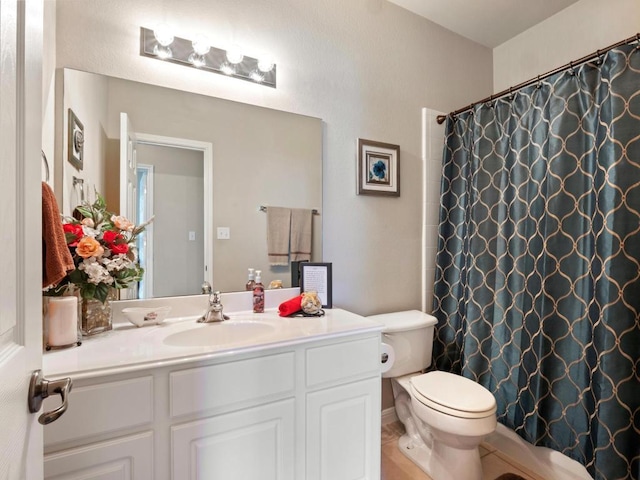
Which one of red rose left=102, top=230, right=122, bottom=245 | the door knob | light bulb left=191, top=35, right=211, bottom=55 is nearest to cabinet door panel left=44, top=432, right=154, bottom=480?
the door knob

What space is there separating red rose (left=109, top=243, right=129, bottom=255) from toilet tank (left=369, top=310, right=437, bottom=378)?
1.27 m

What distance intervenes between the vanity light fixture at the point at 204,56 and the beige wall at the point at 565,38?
1.81 meters

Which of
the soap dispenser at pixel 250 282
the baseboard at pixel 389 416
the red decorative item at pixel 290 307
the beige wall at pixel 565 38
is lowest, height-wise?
the baseboard at pixel 389 416

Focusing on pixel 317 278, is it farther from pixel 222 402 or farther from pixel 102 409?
pixel 102 409

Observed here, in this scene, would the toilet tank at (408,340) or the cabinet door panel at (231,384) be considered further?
the toilet tank at (408,340)

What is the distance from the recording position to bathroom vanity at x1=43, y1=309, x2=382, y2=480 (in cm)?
87

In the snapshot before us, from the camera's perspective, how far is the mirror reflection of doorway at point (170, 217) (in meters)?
1.38

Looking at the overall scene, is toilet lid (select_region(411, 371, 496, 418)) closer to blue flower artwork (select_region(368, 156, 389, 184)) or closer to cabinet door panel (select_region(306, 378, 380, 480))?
cabinet door panel (select_region(306, 378, 380, 480))

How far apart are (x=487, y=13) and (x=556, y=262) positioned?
1648 mm

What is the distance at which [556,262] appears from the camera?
1.50m

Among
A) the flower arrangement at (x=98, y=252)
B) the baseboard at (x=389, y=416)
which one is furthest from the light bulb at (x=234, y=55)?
the baseboard at (x=389, y=416)

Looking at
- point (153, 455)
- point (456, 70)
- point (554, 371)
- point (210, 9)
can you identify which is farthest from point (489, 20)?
point (153, 455)

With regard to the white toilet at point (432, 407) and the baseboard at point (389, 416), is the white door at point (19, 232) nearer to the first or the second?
the white toilet at point (432, 407)

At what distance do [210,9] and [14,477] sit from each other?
5.76ft
